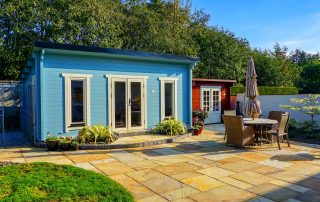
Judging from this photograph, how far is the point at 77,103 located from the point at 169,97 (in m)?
3.50

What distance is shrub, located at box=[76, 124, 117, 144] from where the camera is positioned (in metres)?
7.69

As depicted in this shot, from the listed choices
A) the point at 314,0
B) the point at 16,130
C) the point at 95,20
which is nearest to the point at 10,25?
the point at 95,20

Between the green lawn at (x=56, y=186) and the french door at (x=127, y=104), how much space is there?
4525mm

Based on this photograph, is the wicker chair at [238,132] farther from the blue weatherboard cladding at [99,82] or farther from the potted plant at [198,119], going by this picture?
the blue weatherboard cladding at [99,82]

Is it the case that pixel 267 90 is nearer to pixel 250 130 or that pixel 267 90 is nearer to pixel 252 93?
pixel 252 93

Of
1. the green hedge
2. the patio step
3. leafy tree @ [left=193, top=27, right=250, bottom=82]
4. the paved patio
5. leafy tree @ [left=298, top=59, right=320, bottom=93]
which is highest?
leafy tree @ [left=193, top=27, right=250, bottom=82]

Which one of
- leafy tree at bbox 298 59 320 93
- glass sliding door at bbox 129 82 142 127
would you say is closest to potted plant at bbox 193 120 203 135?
glass sliding door at bbox 129 82 142 127

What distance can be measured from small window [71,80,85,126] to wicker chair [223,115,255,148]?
442cm

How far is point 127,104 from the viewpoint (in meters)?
9.19

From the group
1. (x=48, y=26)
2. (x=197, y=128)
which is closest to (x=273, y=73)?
(x=197, y=128)

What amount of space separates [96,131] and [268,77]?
20005mm

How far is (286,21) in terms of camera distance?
11266 millimetres

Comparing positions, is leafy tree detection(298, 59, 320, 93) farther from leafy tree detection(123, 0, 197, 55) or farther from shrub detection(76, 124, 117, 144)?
shrub detection(76, 124, 117, 144)

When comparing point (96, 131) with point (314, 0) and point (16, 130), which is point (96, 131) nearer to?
point (16, 130)
